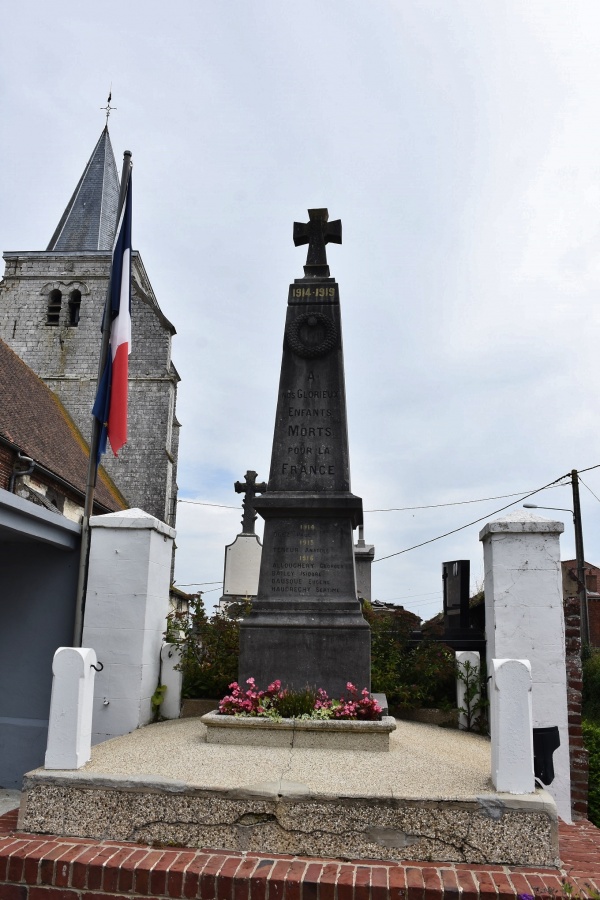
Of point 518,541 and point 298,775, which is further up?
point 518,541

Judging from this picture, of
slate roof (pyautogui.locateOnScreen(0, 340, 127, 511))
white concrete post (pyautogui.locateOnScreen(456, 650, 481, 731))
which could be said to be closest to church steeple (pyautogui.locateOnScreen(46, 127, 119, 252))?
slate roof (pyautogui.locateOnScreen(0, 340, 127, 511))

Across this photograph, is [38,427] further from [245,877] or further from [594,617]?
[594,617]

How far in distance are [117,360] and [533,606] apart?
5055mm

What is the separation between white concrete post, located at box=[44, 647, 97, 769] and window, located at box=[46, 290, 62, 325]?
27.3 metres

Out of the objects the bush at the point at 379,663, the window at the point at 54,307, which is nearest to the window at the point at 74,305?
the window at the point at 54,307

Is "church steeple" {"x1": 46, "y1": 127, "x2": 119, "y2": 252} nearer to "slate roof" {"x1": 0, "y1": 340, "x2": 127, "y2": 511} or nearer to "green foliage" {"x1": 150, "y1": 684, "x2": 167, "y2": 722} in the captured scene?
"slate roof" {"x1": 0, "y1": 340, "x2": 127, "y2": 511}

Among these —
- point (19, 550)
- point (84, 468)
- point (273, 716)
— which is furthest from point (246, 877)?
point (84, 468)

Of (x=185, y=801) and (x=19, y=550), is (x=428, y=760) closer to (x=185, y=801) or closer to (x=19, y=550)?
(x=185, y=801)

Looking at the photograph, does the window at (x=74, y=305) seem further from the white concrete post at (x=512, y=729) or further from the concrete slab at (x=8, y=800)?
the white concrete post at (x=512, y=729)

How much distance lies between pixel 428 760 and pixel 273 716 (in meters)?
1.28

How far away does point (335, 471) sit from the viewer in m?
6.95

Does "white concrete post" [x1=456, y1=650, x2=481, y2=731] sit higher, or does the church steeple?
the church steeple

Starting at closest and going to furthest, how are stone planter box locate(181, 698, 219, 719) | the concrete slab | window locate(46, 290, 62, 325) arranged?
1. the concrete slab
2. stone planter box locate(181, 698, 219, 719)
3. window locate(46, 290, 62, 325)

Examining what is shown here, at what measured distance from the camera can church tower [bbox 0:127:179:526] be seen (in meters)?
27.2
